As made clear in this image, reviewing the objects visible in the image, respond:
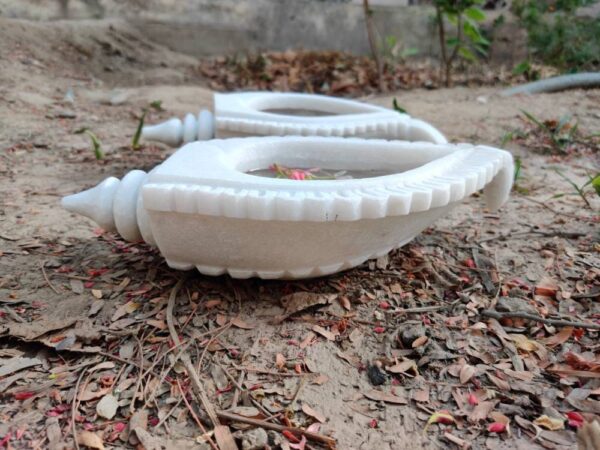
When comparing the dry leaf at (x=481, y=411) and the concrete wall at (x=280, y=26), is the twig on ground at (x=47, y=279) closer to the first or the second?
the dry leaf at (x=481, y=411)

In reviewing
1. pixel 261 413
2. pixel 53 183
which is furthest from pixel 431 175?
pixel 53 183

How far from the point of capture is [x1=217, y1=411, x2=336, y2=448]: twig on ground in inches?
39.3

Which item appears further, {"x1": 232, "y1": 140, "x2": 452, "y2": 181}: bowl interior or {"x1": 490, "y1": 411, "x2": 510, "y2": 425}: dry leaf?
{"x1": 232, "y1": 140, "x2": 452, "y2": 181}: bowl interior

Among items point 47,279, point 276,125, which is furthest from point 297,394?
point 276,125

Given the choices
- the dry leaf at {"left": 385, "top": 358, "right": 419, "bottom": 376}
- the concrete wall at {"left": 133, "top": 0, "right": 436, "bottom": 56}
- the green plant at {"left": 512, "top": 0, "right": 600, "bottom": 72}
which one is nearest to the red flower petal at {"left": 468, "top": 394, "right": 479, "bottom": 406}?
the dry leaf at {"left": 385, "top": 358, "right": 419, "bottom": 376}

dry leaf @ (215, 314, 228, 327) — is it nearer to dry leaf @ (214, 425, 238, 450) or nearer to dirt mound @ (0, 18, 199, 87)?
dry leaf @ (214, 425, 238, 450)

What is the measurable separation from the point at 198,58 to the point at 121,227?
4071 mm

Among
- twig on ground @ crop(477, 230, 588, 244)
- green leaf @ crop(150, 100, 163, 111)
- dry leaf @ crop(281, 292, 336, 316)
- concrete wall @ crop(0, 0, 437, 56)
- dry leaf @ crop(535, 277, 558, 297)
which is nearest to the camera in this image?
dry leaf @ crop(281, 292, 336, 316)

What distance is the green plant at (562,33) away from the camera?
426 centimetres

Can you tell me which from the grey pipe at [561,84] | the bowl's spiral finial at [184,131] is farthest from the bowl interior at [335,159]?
the grey pipe at [561,84]

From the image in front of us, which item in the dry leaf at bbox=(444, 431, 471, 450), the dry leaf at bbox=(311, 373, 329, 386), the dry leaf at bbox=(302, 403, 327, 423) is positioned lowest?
the dry leaf at bbox=(444, 431, 471, 450)

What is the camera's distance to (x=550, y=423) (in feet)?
3.41

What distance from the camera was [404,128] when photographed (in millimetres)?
2248

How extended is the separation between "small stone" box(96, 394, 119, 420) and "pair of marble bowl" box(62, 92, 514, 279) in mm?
A: 342
